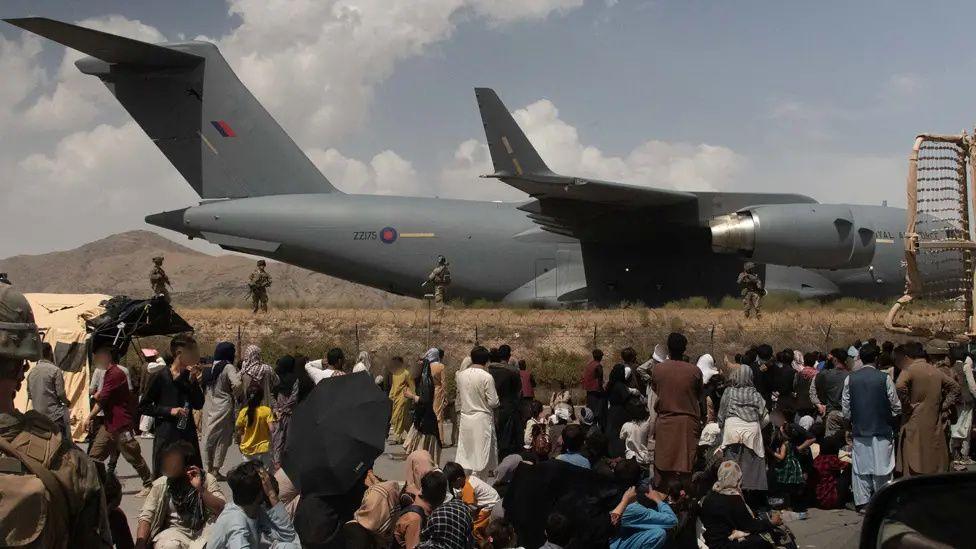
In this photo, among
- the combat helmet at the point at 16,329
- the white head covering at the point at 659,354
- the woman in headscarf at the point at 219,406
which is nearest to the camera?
the combat helmet at the point at 16,329

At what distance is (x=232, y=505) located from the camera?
4555 millimetres

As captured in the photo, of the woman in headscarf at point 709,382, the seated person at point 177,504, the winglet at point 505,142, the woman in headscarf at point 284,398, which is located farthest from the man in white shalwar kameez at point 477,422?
the winglet at point 505,142

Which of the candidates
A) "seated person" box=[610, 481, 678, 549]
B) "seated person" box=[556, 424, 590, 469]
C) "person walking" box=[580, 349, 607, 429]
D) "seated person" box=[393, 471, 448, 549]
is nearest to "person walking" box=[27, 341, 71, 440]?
"seated person" box=[393, 471, 448, 549]

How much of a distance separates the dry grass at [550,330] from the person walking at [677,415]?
9363mm

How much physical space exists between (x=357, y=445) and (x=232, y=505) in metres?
0.69

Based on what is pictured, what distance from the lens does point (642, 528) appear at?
17.7 feet

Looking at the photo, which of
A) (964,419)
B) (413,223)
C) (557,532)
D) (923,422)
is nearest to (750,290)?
(413,223)

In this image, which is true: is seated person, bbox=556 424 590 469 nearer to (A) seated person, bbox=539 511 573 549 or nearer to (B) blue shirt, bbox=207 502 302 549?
(A) seated person, bbox=539 511 573 549

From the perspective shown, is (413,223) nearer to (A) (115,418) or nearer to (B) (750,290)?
(B) (750,290)

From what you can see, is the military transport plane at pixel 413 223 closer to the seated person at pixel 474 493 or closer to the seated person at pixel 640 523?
the seated person at pixel 474 493

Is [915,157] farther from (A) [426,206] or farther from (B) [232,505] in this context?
(A) [426,206]

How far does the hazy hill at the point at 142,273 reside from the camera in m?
75.9

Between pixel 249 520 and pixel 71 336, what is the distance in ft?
31.8

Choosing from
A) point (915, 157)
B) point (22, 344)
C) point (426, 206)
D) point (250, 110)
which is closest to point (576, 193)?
point (426, 206)
